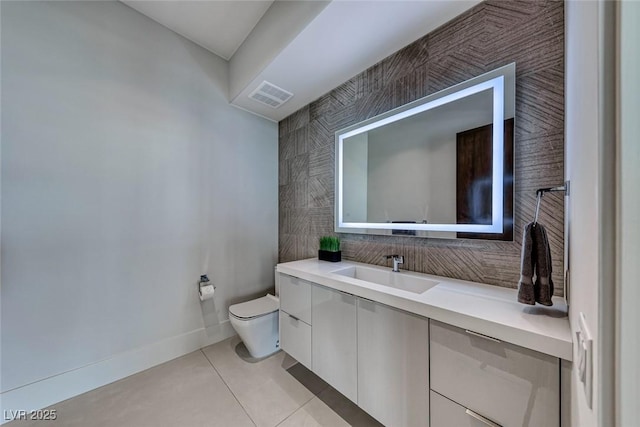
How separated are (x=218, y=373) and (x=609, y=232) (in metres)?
2.20

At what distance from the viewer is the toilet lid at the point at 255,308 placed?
1859 millimetres

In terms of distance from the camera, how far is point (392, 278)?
1516mm

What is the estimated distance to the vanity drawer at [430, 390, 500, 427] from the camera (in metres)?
0.83

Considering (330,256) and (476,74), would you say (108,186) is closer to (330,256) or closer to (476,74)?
(330,256)

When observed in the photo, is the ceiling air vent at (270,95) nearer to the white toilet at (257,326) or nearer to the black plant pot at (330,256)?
the black plant pot at (330,256)

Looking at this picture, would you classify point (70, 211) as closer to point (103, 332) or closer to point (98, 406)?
point (103, 332)

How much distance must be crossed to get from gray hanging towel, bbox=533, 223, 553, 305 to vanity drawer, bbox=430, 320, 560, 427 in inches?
8.8

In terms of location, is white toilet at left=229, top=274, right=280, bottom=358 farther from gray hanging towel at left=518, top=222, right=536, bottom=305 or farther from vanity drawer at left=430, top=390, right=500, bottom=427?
gray hanging towel at left=518, top=222, right=536, bottom=305

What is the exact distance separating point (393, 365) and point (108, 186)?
2.17 metres

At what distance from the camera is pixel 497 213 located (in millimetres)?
1168

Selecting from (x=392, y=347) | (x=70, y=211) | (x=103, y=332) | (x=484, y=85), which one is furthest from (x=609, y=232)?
(x=103, y=332)

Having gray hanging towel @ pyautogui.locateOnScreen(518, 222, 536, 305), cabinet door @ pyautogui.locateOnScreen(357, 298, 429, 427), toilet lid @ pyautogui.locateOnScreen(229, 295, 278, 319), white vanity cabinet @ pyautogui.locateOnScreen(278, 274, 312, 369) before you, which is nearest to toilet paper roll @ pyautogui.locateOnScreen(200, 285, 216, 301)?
toilet lid @ pyautogui.locateOnScreen(229, 295, 278, 319)

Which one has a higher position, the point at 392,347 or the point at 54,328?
the point at 392,347

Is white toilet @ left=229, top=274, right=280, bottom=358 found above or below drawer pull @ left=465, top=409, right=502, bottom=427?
below
